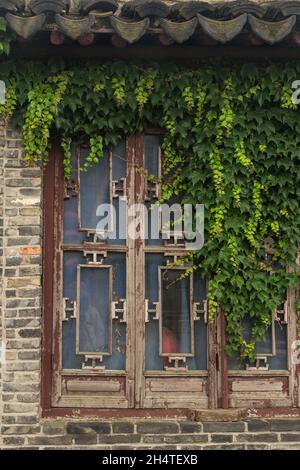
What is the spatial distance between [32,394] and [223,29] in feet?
9.86

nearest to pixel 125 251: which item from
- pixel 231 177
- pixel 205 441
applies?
pixel 231 177

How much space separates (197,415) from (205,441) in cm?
21

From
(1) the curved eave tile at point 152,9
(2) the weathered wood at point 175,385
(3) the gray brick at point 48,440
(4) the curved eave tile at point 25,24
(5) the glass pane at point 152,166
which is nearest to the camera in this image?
(4) the curved eave tile at point 25,24

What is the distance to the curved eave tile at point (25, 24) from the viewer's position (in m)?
6.23

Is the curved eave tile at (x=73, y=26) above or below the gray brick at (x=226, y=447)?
above

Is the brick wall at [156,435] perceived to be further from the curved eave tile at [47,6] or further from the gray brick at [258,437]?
the curved eave tile at [47,6]

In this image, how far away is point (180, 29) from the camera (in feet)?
20.8

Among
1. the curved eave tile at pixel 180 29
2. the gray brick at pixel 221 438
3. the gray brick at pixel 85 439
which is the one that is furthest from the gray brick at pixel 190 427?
the curved eave tile at pixel 180 29

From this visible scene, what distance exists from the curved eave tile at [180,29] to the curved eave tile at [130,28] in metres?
0.14

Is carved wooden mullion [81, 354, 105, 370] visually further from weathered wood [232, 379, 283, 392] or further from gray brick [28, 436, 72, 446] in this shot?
weathered wood [232, 379, 283, 392]

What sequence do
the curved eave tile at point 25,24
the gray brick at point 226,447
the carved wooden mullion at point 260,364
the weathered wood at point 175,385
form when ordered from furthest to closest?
the carved wooden mullion at point 260,364 < the weathered wood at point 175,385 < the gray brick at point 226,447 < the curved eave tile at point 25,24

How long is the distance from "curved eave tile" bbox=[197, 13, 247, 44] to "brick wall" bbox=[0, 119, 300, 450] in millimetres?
1720

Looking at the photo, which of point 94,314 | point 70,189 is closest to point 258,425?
point 94,314

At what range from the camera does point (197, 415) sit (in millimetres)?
6676
